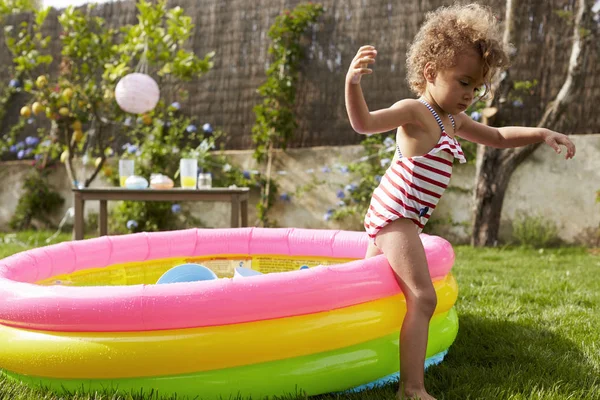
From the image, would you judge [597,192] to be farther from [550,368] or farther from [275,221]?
[550,368]

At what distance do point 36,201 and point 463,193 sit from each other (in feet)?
15.4

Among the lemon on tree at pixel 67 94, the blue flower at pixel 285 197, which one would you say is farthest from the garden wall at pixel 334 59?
the lemon on tree at pixel 67 94

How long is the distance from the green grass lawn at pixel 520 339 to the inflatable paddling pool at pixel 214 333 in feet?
0.28

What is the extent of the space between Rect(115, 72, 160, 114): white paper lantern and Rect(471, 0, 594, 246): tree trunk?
9.69 ft

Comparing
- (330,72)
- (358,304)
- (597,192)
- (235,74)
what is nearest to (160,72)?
(235,74)

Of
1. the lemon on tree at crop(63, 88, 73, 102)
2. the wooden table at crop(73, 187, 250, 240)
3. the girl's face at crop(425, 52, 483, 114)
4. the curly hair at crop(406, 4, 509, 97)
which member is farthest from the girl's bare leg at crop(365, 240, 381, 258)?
the lemon on tree at crop(63, 88, 73, 102)

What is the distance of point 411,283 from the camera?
2146 mm

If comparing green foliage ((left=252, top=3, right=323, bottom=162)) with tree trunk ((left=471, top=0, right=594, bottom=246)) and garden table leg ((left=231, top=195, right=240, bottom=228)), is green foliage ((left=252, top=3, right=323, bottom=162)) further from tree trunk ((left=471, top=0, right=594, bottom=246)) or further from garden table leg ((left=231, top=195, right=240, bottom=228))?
tree trunk ((left=471, top=0, right=594, bottom=246))

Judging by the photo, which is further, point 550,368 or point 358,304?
point 550,368

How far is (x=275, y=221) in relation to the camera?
20.9 ft

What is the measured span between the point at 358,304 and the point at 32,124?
21.6 ft

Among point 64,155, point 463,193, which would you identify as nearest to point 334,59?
point 463,193

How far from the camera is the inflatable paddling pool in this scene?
1.90 metres

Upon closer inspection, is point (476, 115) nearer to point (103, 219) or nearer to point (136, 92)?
point (136, 92)
